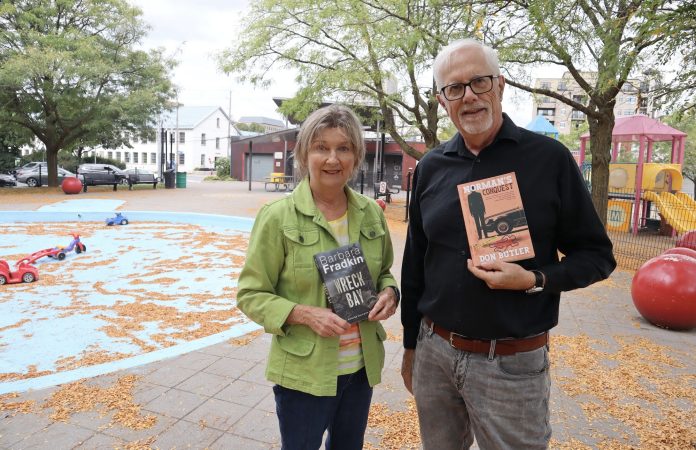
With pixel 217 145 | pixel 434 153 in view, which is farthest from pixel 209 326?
pixel 217 145

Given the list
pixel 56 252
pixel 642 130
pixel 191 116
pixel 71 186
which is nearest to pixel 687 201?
pixel 642 130

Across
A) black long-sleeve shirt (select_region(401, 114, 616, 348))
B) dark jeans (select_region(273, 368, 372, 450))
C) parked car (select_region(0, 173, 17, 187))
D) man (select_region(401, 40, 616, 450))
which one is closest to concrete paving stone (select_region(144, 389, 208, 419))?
dark jeans (select_region(273, 368, 372, 450))

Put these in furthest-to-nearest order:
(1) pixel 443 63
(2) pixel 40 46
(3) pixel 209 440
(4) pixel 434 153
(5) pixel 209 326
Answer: (2) pixel 40 46 < (5) pixel 209 326 < (3) pixel 209 440 < (4) pixel 434 153 < (1) pixel 443 63

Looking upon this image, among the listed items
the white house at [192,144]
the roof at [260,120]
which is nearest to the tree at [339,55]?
the white house at [192,144]

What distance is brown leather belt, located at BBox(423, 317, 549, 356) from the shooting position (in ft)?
5.74

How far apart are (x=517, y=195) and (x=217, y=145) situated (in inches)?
2497

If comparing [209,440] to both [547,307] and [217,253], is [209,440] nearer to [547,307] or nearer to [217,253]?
[547,307]

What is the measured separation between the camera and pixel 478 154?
1853mm

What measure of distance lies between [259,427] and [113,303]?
424 cm

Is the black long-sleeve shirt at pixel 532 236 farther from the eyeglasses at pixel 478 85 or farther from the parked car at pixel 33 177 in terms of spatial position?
the parked car at pixel 33 177

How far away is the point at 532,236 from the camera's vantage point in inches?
68.2

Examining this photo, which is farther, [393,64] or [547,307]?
[393,64]

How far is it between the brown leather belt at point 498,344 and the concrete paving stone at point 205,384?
95.9 inches

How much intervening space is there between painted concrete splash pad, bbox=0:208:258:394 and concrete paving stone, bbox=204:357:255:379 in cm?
47
